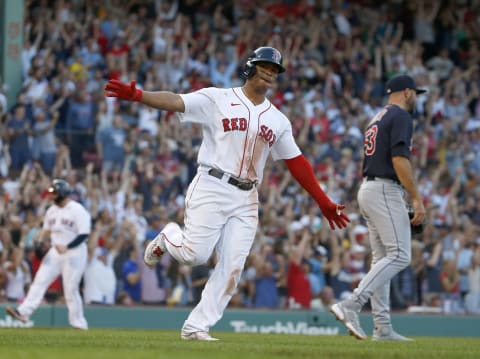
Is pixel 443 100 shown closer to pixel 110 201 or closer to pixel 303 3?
pixel 303 3

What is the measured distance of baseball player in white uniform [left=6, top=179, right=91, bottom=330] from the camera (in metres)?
16.3

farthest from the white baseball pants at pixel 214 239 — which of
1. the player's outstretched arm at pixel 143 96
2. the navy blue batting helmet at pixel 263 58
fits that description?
the navy blue batting helmet at pixel 263 58

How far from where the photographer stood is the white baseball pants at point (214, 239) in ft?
32.6

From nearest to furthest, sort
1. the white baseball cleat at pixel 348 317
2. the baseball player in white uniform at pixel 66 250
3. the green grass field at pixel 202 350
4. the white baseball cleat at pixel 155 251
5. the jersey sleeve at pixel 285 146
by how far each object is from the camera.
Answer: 1. the green grass field at pixel 202 350
2. the white baseball cleat at pixel 155 251
3. the jersey sleeve at pixel 285 146
4. the white baseball cleat at pixel 348 317
5. the baseball player in white uniform at pixel 66 250

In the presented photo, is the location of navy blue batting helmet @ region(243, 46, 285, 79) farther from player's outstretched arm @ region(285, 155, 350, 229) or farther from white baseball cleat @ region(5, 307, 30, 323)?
white baseball cleat @ region(5, 307, 30, 323)

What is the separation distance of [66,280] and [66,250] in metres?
0.42

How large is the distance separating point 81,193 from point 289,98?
5.74 m

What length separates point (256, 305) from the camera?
Answer: 1973 cm

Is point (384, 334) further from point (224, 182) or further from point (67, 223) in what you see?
point (67, 223)

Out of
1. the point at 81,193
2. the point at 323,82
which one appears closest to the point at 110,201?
the point at 81,193

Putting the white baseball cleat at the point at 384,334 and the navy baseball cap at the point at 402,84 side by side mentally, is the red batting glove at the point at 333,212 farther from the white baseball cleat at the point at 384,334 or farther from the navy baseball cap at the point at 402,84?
the navy baseball cap at the point at 402,84

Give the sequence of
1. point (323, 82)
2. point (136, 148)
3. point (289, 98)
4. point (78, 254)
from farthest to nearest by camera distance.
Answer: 1. point (323, 82)
2. point (289, 98)
3. point (136, 148)
4. point (78, 254)

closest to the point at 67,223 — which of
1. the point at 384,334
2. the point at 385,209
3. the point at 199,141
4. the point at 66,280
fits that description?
the point at 66,280

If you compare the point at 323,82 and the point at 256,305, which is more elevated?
the point at 323,82
